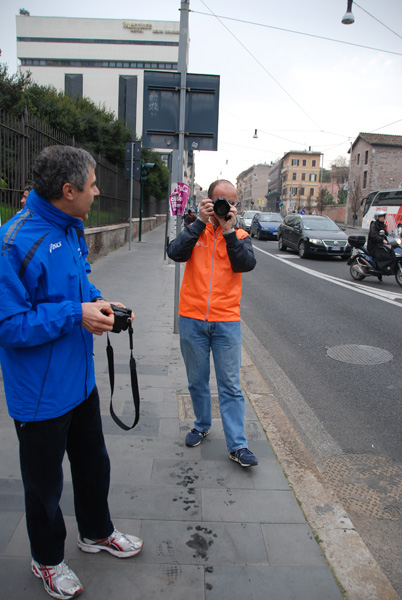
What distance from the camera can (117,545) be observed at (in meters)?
2.23

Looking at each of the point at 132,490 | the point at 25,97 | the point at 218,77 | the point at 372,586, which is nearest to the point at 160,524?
the point at 132,490

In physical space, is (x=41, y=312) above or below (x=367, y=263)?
above

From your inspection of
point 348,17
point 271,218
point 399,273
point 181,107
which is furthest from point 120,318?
point 271,218

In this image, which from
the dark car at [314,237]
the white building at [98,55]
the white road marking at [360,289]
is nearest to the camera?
the white road marking at [360,289]

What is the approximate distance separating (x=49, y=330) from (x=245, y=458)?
173cm

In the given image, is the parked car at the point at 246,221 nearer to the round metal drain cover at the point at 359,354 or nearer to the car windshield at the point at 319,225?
the car windshield at the point at 319,225

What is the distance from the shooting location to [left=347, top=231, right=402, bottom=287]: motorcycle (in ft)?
38.5

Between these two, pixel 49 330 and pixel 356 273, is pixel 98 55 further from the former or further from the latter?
pixel 49 330

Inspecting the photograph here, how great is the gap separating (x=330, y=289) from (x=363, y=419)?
723cm

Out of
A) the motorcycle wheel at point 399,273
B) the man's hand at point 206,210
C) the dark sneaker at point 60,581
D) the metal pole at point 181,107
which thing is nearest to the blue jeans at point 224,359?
the man's hand at point 206,210

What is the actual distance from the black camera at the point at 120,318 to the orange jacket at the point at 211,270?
111 cm

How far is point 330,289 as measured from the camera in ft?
36.4

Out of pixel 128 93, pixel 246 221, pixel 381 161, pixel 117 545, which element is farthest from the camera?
pixel 128 93

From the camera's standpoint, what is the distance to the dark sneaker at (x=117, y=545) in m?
2.22
